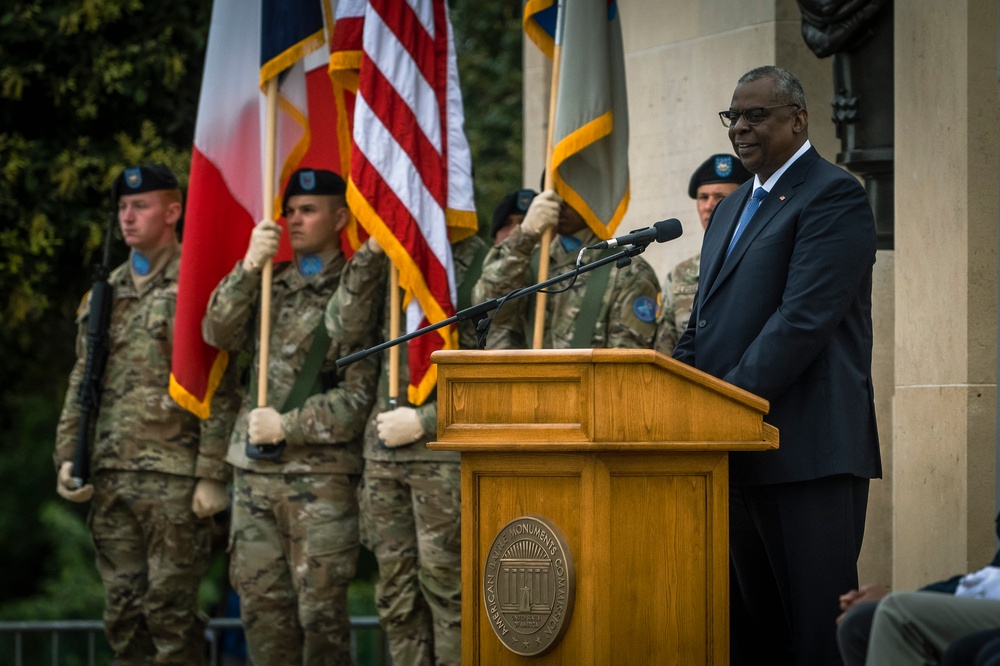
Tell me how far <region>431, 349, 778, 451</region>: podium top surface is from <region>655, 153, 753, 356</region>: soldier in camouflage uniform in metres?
2.50

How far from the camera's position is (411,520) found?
23.2 ft

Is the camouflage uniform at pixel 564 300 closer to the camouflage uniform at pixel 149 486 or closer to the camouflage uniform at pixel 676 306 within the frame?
the camouflage uniform at pixel 676 306

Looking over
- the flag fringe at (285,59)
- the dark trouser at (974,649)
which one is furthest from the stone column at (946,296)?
the flag fringe at (285,59)

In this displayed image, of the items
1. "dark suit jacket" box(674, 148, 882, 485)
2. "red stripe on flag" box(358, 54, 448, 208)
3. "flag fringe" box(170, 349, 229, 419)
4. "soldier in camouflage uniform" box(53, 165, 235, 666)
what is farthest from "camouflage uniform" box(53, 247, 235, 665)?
"dark suit jacket" box(674, 148, 882, 485)

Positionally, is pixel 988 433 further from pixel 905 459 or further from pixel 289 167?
pixel 289 167

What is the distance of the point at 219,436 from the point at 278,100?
164cm

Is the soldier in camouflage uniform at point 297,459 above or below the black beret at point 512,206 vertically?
below

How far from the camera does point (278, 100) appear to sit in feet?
25.5

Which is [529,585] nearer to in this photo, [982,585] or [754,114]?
[982,585]

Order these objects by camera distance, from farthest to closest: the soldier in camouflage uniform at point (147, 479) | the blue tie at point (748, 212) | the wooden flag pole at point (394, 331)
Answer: the soldier in camouflage uniform at point (147, 479) < the wooden flag pole at point (394, 331) < the blue tie at point (748, 212)

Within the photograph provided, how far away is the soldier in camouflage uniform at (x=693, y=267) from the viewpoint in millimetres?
6648

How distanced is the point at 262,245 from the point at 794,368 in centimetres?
348

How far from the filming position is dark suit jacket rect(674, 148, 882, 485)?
4.33m

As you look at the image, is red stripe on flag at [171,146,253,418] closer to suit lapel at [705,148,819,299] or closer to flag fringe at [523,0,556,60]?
flag fringe at [523,0,556,60]
